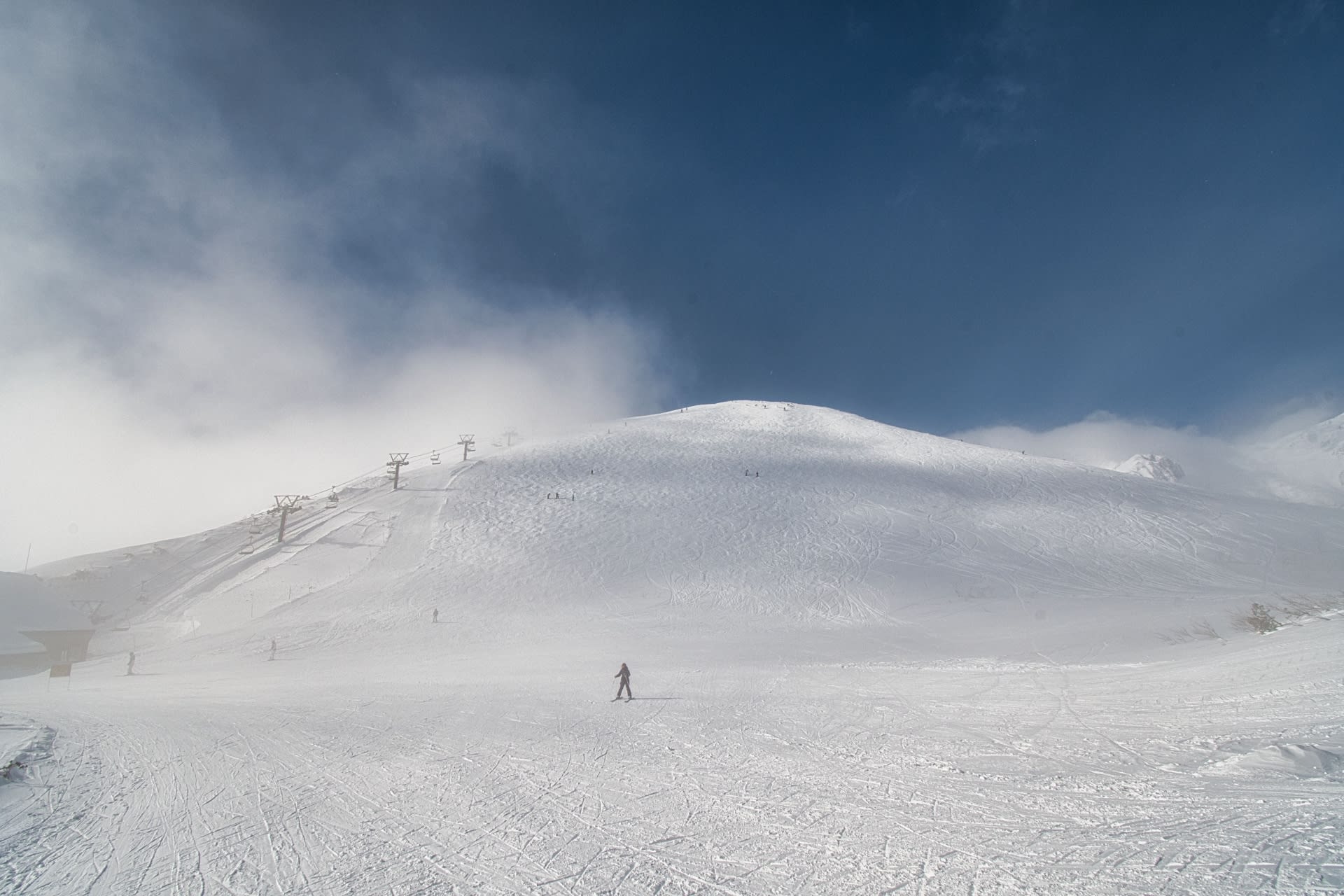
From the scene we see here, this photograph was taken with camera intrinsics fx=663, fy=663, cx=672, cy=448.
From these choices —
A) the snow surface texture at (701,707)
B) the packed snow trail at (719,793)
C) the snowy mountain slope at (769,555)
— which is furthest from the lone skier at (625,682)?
the snowy mountain slope at (769,555)

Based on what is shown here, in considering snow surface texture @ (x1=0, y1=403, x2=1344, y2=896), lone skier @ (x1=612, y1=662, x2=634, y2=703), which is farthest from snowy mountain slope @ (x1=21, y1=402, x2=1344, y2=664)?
lone skier @ (x1=612, y1=662, x2=634, y2=703)

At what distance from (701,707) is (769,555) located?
83.1 ft

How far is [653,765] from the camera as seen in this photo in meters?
10.8

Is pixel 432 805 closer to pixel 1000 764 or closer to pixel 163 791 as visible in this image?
pixel 163 791

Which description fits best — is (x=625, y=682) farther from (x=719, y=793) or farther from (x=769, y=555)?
(x=769, y=555)

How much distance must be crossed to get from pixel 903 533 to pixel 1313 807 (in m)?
37.5

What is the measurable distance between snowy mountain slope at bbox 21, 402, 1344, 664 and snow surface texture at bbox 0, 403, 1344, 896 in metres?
0.31

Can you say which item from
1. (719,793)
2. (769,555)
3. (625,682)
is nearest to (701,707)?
(625,682)

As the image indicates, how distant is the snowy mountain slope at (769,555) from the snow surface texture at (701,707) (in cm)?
31

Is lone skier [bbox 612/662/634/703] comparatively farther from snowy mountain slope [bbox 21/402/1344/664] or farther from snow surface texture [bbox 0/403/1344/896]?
snowy mountain slope [bbox 21/402/1344/664]

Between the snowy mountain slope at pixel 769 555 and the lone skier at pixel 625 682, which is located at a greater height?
the snowy mountain slope at pixel 769 555

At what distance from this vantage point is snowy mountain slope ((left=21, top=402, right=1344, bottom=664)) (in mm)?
32688

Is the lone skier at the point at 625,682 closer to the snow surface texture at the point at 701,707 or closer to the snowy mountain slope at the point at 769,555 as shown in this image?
the snow surface texture at the point at 701,707

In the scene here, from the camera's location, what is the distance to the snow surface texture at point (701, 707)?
6965 mm
